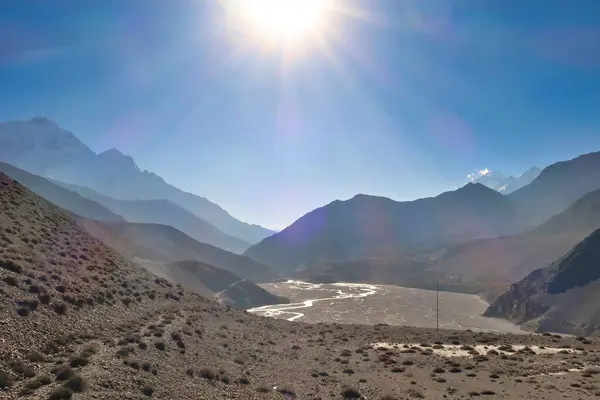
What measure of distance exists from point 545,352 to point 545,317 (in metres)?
59.0

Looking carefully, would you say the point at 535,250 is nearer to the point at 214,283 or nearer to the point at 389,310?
the point at 389,310

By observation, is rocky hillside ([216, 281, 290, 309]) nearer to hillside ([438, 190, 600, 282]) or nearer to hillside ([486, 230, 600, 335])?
hillside ([486, 230, 600, 335])

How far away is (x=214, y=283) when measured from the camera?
126m

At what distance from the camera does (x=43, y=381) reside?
12.8 meters

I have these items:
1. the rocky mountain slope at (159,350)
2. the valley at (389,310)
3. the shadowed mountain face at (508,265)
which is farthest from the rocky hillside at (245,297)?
the shadowed mountain face at (508,265)

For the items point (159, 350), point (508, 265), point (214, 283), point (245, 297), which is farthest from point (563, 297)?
point (508, 265)

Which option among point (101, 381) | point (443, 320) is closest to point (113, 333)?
point (101, 381)

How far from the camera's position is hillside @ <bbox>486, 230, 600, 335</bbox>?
3007 inches

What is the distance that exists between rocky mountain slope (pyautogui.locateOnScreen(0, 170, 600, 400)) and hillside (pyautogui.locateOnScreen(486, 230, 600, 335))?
4595 cm

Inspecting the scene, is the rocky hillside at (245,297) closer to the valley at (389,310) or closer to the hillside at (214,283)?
the hillside at (214,283)

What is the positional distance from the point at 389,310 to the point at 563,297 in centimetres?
3802

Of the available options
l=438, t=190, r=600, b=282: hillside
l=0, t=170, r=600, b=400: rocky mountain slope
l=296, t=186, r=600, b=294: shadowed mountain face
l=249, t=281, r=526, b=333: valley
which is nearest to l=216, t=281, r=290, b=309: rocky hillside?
l=249, t=281, r=526, b=333: valley

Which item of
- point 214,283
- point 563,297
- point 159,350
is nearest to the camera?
point 159,350

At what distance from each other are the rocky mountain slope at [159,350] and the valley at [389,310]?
5029 centimetres
